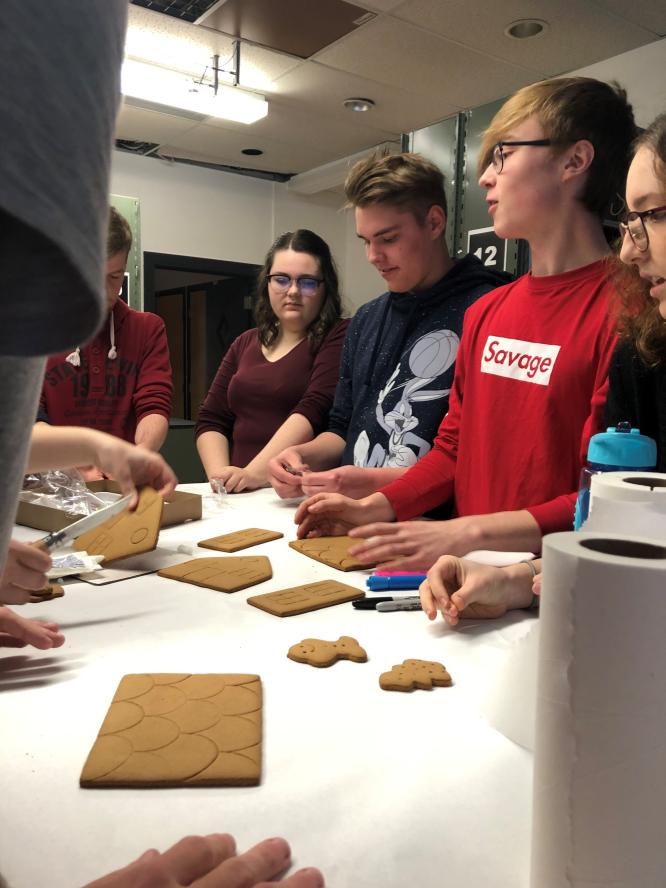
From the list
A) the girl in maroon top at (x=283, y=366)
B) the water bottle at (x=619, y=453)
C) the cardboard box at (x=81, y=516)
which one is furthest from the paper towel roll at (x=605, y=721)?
the girl in maroon top at (x=283, y=366)

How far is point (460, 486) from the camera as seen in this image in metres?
1.57

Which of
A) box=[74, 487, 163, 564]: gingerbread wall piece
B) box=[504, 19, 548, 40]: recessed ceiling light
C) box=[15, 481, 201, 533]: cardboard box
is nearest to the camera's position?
box=[74, 487, 163, 564]: gingerbread wall piece

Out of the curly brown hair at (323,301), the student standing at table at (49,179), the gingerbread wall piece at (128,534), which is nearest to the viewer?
the student standing at table at (49,179)

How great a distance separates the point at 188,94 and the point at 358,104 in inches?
40.8

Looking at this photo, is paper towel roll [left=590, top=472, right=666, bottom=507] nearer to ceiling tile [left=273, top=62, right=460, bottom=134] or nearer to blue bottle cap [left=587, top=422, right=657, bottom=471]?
blue bottle cap [left=587, top=422, right=657, bottom=471]

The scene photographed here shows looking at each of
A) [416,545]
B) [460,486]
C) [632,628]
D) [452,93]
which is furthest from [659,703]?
[452,93]

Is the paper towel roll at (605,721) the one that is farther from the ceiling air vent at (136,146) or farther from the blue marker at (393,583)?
the ceiling air vent at (136,146)

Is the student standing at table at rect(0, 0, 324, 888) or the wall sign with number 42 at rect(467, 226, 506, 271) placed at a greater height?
the wall sign with number 42 at rect(467, 226, 506, 271)

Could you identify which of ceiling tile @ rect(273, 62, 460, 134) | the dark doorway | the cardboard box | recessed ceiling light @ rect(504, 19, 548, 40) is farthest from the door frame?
the cardboard box

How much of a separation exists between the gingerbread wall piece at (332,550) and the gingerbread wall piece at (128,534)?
10.4 inches

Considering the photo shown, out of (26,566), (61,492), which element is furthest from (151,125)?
(26,566)

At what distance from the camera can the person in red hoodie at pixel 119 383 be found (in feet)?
7.09

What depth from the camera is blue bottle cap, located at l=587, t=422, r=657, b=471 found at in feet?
3.14

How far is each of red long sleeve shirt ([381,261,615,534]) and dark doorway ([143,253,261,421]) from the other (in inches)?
170
